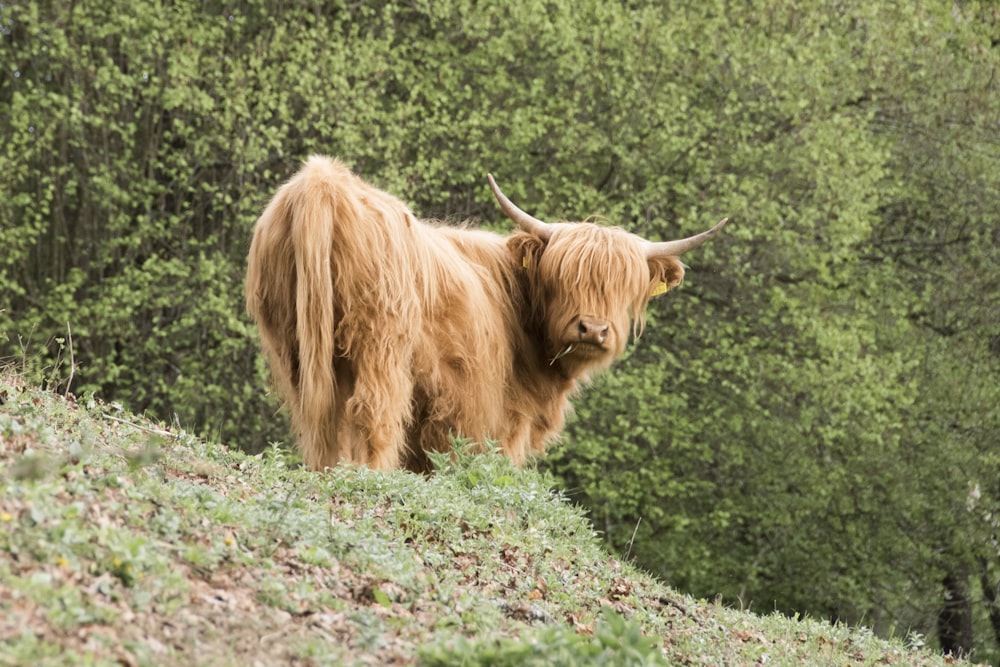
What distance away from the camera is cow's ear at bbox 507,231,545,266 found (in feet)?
26.3

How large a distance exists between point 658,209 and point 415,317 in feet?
29.9

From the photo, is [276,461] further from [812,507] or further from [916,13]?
[916,13]

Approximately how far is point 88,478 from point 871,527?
13251 mm

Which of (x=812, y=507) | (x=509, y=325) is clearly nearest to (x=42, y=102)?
(x=509, y=325)

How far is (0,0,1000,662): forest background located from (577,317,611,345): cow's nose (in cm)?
554

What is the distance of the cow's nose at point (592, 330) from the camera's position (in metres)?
7.59

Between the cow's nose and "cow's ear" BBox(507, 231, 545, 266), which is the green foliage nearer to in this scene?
the cow's nose

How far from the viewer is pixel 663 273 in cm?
853

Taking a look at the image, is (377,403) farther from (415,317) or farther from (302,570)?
(302,570)

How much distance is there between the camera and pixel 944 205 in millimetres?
17031

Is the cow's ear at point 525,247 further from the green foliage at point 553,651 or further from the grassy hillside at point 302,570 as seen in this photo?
the green foliage at point 553,651

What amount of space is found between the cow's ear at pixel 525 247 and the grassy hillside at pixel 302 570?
6.49ft

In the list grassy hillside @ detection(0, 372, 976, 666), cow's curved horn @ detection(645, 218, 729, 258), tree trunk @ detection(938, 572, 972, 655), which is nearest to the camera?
grassy hillside @ detection(0, 372, 976, 666)

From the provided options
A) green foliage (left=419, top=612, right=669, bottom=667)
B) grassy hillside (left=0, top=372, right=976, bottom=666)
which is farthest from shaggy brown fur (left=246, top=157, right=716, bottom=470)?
green foliage (left=419, top=612, right=669, bottom=667)
